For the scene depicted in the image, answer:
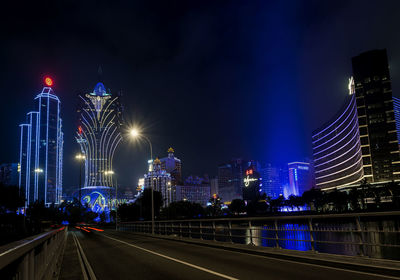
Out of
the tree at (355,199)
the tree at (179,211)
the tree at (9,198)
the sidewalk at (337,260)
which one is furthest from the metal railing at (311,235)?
the tree at (179,211)

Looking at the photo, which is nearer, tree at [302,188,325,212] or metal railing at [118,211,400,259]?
metal railing at [118,211,400,259]

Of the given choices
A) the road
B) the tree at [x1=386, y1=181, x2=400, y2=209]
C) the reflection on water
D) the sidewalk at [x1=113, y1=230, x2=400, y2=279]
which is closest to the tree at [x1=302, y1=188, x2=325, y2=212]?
the tree at [x1=386, y1=181, x2=400, y2=209]

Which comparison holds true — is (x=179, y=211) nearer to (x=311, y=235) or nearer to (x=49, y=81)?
(x=49, y=81)

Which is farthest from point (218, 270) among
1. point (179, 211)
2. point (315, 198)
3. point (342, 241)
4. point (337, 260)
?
point (315, 198)

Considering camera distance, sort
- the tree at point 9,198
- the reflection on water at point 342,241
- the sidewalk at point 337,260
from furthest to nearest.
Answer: the tree at point 9,198, the reflection on water at point 342,241, the sidewalk at point 337,260

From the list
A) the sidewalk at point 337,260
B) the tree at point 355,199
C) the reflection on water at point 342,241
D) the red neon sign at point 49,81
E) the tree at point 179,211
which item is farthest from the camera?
the red neon sign at point 49,81

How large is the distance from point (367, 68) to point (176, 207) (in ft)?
350

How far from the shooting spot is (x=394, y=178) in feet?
455

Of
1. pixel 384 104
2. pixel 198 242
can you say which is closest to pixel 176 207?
pixel 384 104

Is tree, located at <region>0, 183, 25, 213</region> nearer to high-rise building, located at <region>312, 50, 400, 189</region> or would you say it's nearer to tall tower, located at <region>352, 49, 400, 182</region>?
tall tower, located at <region>352, 49, 400, 182</region>

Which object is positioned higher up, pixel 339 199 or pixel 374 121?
pixel 374 121

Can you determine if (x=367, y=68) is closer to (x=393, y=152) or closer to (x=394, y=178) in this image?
(x=393, y=152)

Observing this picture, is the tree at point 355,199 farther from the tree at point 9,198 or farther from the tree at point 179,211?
the tree at point 9,198

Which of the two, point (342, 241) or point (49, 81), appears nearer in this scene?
point (342, 241)
